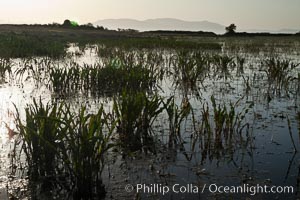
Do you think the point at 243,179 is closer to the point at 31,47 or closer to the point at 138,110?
the point at 138,110

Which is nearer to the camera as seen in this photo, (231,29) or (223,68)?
(223,68)

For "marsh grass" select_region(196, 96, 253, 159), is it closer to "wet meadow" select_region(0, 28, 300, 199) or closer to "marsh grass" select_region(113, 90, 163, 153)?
"wet meadow" select_region(0, 28, 300, 199)

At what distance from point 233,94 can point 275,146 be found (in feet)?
15.9

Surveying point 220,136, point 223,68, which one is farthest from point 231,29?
point 220,136

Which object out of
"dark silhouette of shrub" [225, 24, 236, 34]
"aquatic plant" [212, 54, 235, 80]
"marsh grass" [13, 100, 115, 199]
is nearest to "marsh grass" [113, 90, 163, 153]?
"marsh grass" [13, 100, 115, 199]

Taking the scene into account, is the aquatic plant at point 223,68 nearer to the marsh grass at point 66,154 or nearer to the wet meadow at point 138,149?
the wet meadow at point 138,149

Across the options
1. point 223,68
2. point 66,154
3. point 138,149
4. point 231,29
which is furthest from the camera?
point 231,29

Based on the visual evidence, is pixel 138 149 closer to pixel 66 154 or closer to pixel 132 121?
pixel 132 121

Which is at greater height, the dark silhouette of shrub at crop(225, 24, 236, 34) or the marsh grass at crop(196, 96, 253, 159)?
the dark silhouette of shrub at crop(225, 24, 236, 34)

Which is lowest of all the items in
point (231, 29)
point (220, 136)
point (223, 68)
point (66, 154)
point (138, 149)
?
point (138, 149)

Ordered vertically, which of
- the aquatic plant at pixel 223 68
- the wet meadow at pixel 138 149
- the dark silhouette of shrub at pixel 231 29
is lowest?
the wet meadow at pixel 138 149

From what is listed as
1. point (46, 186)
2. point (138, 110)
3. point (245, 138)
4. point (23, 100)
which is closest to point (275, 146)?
point (245, 138)

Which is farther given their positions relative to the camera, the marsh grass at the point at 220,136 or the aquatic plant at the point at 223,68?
the aquatic plant at the point at 223,68

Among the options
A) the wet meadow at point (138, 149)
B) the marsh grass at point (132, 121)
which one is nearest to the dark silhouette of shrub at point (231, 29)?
the wet meadow at point (138, 149)
